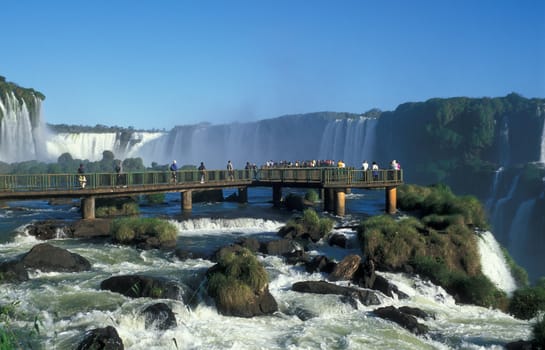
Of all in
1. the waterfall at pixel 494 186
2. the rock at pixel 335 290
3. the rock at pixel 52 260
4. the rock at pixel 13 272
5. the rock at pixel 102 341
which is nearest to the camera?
the rock at pixel 102 341

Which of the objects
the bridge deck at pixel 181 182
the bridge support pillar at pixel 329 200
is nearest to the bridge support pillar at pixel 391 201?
the bridge deck at pixel 181 182

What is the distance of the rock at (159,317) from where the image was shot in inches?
415

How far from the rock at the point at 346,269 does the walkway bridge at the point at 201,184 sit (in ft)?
35.2

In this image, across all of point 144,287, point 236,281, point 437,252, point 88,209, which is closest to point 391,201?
point 437,252

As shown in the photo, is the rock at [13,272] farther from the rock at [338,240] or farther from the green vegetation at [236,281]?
the rock at [338,240]

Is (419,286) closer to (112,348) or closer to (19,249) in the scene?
(112,348)

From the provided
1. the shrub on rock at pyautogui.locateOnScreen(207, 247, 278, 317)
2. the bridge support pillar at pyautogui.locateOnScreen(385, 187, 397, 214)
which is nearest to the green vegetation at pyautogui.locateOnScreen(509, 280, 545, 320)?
the shrub on rock at pyautogui.locateOnScreen(207, 247, 278, 317)

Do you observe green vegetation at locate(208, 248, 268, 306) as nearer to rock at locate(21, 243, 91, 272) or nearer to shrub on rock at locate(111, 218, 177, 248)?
rock at locate(21, 243, 91, 272)

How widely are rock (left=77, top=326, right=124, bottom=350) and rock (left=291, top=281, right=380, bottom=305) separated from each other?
556cm

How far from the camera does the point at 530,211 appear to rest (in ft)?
140

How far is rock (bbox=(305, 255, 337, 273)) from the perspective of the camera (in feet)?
50.4

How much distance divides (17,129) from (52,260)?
49.4 metres

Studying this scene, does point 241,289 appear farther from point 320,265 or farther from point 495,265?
point 495,265

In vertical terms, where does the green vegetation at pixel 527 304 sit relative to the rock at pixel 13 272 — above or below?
below
